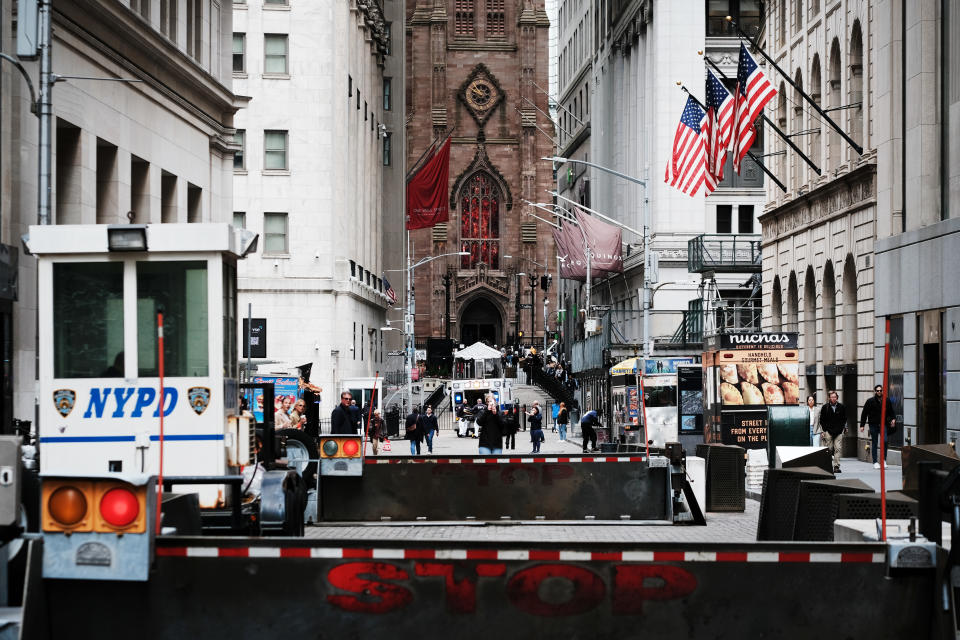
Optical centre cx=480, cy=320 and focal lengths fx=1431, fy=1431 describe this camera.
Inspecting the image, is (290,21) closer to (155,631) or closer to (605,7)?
(605,7)

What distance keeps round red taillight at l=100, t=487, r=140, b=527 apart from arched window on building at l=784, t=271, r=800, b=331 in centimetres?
3764

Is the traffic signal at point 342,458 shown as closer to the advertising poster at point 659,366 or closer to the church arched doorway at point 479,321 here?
the advertising poster at point 659,366

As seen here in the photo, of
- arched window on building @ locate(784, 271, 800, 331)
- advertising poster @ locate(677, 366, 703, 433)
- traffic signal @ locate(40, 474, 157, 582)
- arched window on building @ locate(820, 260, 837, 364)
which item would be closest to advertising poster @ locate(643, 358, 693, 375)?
advertising poster @ locate(677, 366, 703, 433)

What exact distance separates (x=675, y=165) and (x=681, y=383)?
20.6ft

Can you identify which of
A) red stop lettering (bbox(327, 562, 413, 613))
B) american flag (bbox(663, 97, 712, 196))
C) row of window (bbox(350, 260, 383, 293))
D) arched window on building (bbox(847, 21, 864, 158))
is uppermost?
arched window on building (bbox(847, 21, 864, 158))

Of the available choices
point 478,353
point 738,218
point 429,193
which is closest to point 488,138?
point 478,353

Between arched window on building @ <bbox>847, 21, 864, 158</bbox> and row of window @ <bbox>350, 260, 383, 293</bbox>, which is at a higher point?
arched window on building @ <bbox>847, 21, 864, 158</bbox>

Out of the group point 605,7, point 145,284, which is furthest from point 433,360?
point 145,284

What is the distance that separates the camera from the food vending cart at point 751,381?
91.9 feet

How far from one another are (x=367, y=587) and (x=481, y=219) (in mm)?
123114

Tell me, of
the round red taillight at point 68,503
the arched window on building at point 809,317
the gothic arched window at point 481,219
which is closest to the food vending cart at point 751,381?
the arched window on building at point 809,317

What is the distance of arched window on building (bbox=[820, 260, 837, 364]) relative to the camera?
38.2 metres

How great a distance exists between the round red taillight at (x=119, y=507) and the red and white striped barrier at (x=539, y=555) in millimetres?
487

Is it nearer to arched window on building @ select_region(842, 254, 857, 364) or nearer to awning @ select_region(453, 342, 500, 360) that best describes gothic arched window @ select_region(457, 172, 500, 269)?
awning @ select_region(453, 342, 500, 360)
